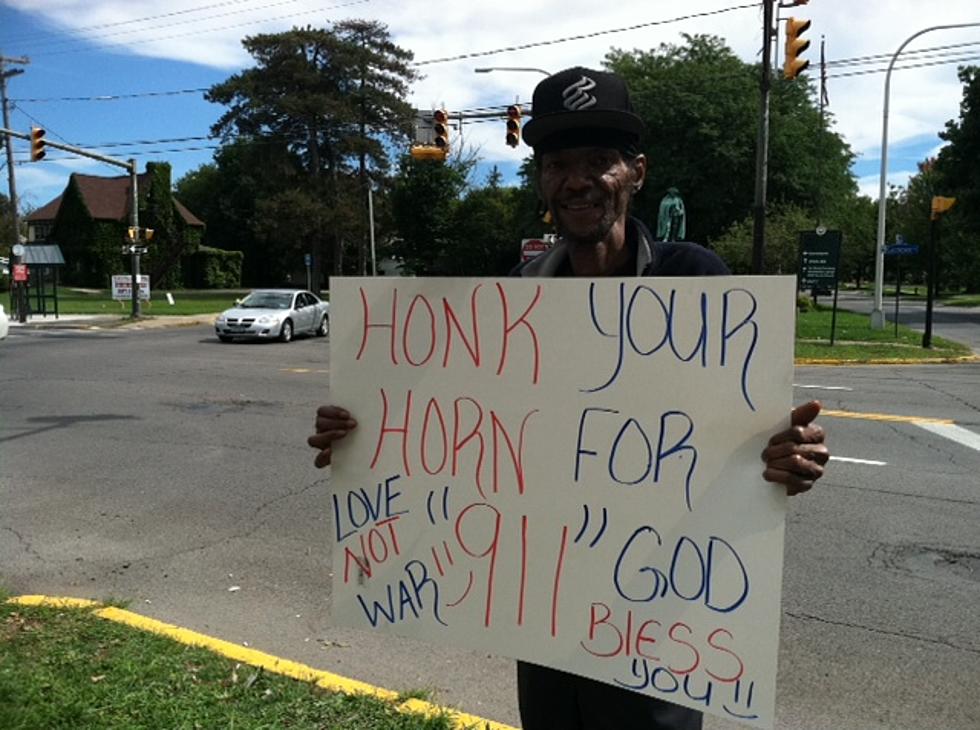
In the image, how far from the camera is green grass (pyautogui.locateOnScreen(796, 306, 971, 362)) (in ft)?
55.4

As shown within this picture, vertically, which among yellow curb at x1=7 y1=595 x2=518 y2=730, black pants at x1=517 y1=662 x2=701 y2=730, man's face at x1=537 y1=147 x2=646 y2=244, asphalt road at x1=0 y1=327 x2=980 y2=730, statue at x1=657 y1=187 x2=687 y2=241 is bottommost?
asphalt road at x1=0 y1=327 x2=980 y2=730

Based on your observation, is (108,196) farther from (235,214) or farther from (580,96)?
(580,96)

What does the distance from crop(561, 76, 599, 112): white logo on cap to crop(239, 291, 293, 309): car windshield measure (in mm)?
20421

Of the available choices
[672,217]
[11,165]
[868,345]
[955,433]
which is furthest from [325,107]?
[955,433]

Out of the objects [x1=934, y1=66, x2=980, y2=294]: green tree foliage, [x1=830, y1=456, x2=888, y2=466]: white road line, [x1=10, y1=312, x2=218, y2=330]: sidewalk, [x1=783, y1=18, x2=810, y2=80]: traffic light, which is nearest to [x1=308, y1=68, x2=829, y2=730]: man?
[x1=830, y1=456, x2=888, y2=466]: white road line

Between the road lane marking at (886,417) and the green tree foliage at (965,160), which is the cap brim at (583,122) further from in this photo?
the green tree foliage at (965,160)

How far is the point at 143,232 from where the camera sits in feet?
88.1

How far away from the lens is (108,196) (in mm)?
61562

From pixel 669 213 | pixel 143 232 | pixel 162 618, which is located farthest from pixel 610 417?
pixel 143 232

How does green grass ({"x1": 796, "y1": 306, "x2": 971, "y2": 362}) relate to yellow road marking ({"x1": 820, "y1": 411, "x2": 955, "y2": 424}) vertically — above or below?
above

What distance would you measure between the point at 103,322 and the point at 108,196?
132 ft

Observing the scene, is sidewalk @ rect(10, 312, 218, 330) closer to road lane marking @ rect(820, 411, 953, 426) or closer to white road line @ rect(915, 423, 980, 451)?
road lane marking @ rect(820, 411, 953, 426)

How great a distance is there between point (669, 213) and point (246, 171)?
1263 inches

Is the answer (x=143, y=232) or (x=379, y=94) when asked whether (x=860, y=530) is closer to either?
(x=143, y=232)
